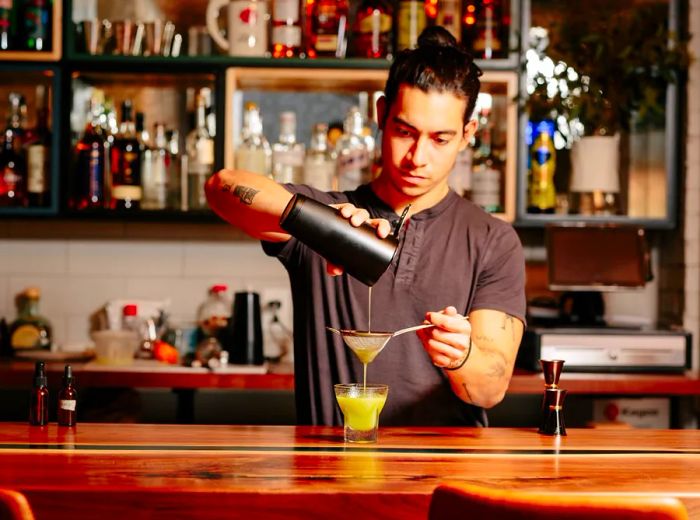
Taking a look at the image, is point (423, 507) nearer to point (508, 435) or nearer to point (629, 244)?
point (508, 435)

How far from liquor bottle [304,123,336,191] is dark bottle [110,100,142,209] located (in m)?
0.58

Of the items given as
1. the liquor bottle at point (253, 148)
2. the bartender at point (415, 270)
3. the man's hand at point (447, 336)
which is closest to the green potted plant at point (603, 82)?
the liquor bottle at point (253, 148)

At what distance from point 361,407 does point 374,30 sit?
201 centimetres

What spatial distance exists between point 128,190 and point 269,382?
2.79ft

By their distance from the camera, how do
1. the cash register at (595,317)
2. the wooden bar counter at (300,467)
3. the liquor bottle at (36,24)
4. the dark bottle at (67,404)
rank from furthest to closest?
the liquor bottle at (36,24)
the cash register at (595,317)
the dark bottle at (67,404)
the wooden bar counter at (300,467)

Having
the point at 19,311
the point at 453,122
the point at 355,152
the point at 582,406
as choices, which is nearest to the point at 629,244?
the point at 582,406

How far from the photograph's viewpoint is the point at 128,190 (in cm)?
334

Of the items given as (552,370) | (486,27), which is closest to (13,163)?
(486,27)

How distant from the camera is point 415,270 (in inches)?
80.7

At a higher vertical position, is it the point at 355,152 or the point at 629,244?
the point at 355,152

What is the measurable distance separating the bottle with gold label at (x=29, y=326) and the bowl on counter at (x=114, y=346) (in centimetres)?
31

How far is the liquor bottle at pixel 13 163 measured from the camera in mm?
3354

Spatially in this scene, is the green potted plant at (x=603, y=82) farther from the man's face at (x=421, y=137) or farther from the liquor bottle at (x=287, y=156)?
the man's face at (x=421, y=137)

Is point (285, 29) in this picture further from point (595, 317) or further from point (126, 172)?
point (595, 317)
